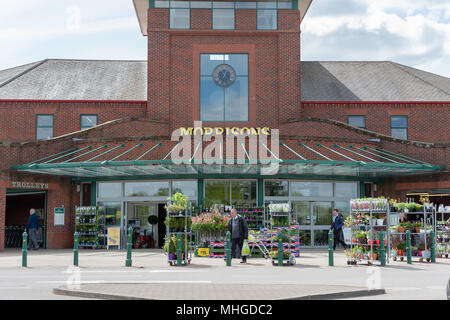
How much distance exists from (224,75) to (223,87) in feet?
2.19

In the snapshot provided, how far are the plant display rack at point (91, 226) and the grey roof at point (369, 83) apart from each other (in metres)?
13.4

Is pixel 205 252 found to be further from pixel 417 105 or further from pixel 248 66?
pixel 417 105

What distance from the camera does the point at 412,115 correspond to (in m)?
33.7

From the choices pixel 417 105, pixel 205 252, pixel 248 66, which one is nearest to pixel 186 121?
pixel 248 66

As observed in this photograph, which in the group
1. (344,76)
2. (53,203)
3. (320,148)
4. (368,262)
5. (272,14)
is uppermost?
(272,14)

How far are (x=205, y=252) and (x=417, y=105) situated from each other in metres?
17.6

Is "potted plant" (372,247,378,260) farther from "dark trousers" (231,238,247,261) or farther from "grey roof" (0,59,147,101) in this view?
"grey roof" (0,59,147,101)

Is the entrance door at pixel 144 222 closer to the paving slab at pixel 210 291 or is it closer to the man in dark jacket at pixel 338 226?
the man in dark jacket at pixel 338 226

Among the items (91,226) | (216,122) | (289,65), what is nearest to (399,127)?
(289,65)

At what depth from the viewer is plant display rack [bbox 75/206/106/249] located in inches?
1089

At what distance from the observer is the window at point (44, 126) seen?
3284cm

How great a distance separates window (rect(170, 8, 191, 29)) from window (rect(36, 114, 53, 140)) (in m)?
8.44

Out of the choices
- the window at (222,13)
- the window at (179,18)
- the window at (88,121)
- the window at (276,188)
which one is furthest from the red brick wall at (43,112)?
the window at (276,188)
